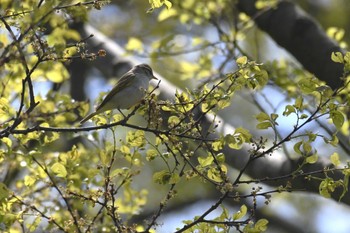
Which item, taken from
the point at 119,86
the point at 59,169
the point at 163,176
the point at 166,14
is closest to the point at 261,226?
the point at 163,176

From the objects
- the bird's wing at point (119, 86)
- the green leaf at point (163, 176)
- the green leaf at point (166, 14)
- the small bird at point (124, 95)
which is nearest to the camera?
the green leaf at point (163, 176)

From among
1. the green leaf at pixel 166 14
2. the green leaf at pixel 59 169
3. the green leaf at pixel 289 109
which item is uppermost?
the green leaf at pixel 166 14

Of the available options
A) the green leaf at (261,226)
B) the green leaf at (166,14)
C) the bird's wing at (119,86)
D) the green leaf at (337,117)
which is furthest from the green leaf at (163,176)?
the green leaf at (166,14)

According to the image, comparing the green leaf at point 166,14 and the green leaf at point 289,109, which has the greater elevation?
the green leaf at point 166,14

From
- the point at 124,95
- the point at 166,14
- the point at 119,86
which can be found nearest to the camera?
the point at 124,95

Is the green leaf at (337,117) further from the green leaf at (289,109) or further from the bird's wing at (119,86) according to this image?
the bird's wing at (119,86)

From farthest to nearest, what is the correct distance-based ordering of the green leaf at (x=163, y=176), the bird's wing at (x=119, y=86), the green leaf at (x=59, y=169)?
the bird's wing at (x=119, y=86)
the green leaf at (x=59, y=169)
the green leaf at (x=163, y=176)

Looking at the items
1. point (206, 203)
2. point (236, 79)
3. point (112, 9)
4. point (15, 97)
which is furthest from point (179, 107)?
point (112, 9)

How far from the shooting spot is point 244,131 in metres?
3.03

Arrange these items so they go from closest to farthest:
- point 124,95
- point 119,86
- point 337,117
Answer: point 337,117 → point 124,95 → point 119,86

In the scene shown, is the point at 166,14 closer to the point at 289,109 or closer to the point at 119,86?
the point at 119,86

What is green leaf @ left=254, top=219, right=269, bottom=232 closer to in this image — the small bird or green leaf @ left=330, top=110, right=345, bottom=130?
green leaf @ left=330, top=110, right=345, bottom=130

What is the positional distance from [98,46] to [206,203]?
3003 millimetres

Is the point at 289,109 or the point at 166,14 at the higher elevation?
the point at 166,14
